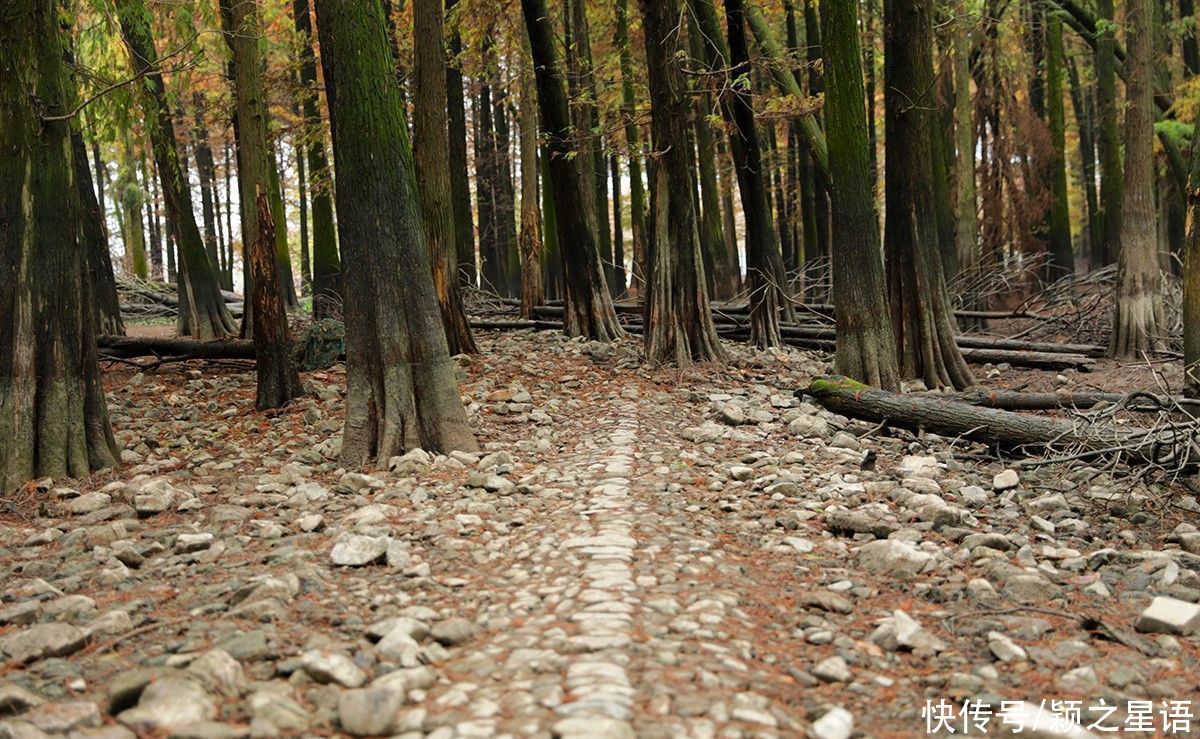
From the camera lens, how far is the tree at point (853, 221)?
9.84m

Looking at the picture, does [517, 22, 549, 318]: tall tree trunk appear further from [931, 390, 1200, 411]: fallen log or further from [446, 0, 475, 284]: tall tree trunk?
[931, 390, 1200, 411]: fallen log

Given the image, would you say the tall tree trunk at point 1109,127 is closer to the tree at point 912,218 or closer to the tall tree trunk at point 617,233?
the tree at point 912,218

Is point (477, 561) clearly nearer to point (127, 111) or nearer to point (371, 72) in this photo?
point (371, 72)

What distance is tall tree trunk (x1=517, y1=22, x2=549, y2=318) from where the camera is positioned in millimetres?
16109

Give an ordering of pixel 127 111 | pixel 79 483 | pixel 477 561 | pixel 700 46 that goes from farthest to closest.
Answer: pixel 700 46 → pixel 127 111 → pixel 79 483 → pixel 477 561

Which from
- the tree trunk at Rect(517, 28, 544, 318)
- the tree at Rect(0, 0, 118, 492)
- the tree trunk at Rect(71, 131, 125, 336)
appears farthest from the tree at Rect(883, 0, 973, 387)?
the tree trunk at Rect(71, 131, 125, 336)

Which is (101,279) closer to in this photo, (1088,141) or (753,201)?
(753,201)

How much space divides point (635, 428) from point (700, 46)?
33.6 feet

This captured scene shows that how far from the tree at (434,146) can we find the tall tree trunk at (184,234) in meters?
3.31

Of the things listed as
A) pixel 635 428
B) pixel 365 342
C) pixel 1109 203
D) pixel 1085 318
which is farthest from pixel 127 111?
pixel 1109 203

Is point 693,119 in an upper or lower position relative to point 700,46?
lower

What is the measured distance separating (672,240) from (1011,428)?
16.6ft

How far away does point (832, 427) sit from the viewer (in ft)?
28.3

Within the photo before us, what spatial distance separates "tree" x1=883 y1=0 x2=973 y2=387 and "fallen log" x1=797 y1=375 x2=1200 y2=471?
165 centimetres
